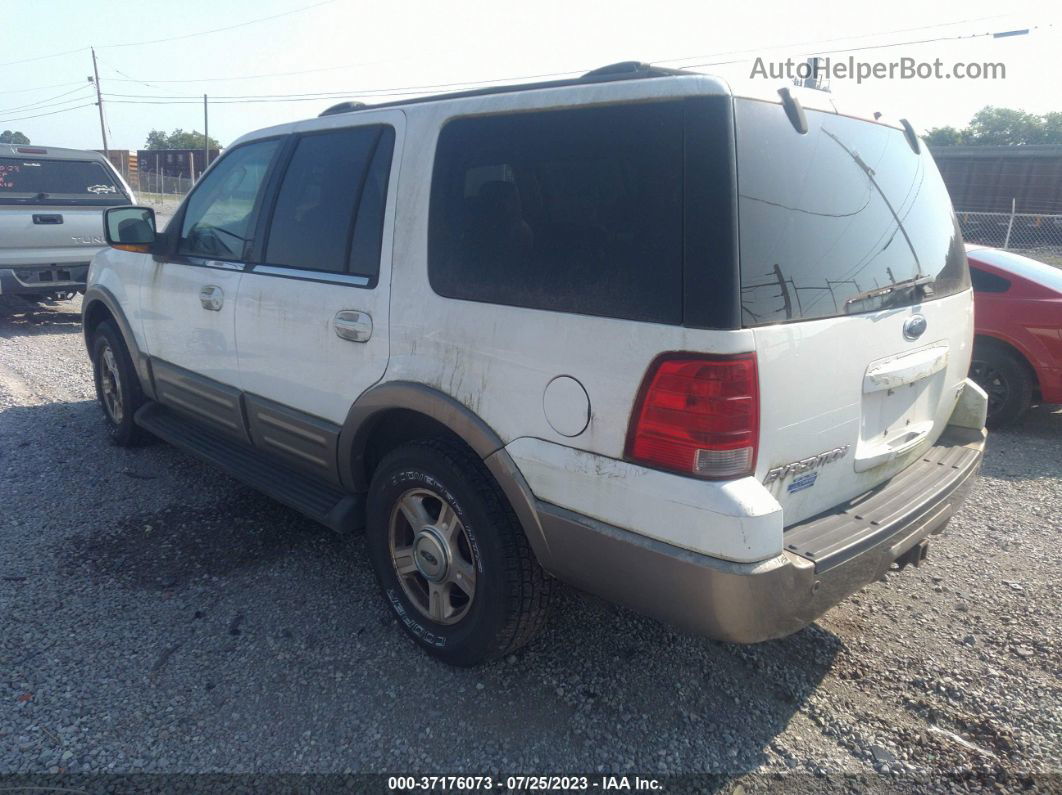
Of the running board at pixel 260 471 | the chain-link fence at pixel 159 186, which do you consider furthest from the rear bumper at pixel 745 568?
the chain-link fence at pixel 159 186

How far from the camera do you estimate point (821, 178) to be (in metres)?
2.50

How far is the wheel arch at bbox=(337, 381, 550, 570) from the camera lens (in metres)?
2.58

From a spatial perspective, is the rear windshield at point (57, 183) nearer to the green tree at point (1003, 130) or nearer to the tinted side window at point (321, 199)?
the tinted side window at point (321, 199)

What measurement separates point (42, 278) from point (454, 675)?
8.27m

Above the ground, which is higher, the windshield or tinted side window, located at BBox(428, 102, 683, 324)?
tinted side window, located at BBox(428, 102, 683, 324)

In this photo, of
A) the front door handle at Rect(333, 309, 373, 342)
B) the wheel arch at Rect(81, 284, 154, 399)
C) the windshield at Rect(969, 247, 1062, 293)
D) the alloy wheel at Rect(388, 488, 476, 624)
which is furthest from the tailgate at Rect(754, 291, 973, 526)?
the wheel arch at Rect(81, 284, 154, 399)

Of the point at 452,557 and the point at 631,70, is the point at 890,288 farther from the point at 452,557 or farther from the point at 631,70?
the point at 452,557

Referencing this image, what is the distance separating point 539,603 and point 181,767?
1.27m

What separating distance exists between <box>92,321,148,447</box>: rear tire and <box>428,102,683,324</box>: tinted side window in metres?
3.15

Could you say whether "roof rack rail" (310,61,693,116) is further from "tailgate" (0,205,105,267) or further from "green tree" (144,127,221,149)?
"green tree" (144,127,221,149)

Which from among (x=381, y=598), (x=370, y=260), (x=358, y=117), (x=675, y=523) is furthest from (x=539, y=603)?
(x=358, y=117)

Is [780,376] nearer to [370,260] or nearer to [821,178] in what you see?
[821,178]

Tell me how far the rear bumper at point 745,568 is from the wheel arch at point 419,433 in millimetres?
84

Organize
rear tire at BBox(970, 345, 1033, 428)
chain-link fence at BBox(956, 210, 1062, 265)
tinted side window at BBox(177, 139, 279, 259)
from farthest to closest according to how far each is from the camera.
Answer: chain-link fence at BBox(956, 210, 1062, 265) < rear tire at BBox(970, 345, 1033, 428) < tinted side window at BBox(177, 139, 279, 259)
